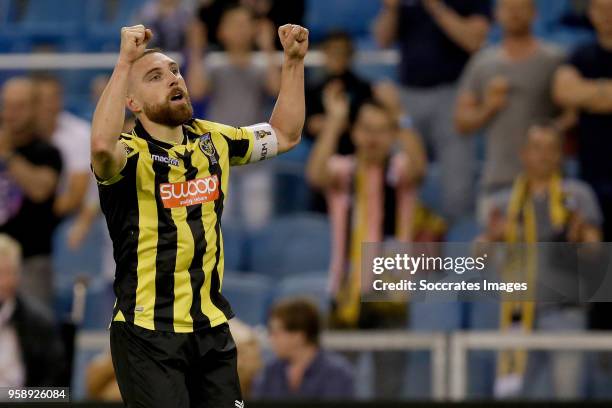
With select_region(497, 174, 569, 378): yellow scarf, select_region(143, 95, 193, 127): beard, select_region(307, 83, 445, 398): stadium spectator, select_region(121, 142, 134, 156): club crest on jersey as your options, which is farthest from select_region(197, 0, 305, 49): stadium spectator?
select_region(121, 142, 134, 156): club crest on jersey

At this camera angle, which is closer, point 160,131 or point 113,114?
point 113,114

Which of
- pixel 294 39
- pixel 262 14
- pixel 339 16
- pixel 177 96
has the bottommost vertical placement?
pixel 177 96

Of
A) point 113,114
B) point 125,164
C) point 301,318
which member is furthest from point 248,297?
point 113,114

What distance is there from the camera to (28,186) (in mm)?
7262

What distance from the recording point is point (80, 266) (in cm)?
741

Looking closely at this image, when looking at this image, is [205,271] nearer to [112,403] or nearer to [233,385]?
[233,385]

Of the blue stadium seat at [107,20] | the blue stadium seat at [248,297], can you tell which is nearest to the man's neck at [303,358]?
the blue stadium seat at [248,297]

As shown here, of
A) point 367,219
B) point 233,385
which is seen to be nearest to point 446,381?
point 367,219

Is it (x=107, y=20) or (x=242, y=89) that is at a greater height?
(x=107, y=20)

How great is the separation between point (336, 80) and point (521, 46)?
114 centimetres

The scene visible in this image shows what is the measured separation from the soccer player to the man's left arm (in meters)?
0.41

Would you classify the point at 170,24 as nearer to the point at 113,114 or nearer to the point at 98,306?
the point at 98,306

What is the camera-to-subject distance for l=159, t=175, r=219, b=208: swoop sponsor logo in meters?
3.88

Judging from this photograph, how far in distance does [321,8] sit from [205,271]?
457 cm
